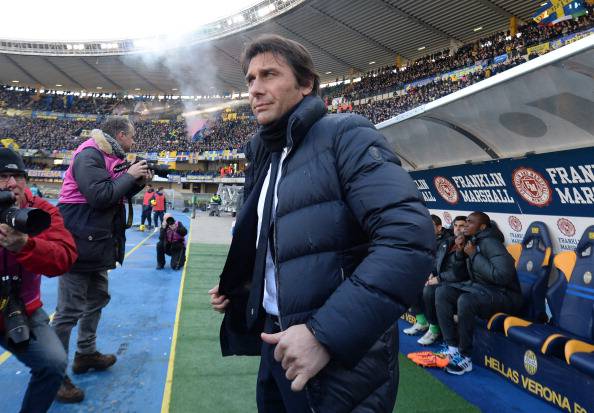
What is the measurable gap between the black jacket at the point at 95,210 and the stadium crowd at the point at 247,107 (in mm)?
19578

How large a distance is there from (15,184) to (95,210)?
0.87 metres

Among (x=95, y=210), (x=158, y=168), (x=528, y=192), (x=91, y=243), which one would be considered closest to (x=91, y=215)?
(x=95, y=210)

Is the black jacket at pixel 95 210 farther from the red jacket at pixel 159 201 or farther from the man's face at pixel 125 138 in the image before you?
the red jacket at pixel 159 201

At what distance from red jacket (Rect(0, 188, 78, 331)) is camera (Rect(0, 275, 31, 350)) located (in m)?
0.12

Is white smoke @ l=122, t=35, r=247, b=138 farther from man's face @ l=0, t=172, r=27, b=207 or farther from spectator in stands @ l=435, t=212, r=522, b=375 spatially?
man's face @ l=0, t=172, r=27, b=207

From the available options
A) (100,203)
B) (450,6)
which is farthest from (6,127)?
(100,203)

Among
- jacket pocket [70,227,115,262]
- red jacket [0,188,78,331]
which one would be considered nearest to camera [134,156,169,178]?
jacket pocket [70,227,115,262]

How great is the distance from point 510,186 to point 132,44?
1756 inches

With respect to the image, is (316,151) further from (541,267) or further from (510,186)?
(510,186)

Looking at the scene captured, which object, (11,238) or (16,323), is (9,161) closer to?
(11,238)

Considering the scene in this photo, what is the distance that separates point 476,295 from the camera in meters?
3.81

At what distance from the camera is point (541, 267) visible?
417 centimetres

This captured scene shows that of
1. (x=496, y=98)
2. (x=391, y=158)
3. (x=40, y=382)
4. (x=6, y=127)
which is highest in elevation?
(x=6, y=127)

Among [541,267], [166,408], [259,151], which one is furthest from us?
[541,267]
